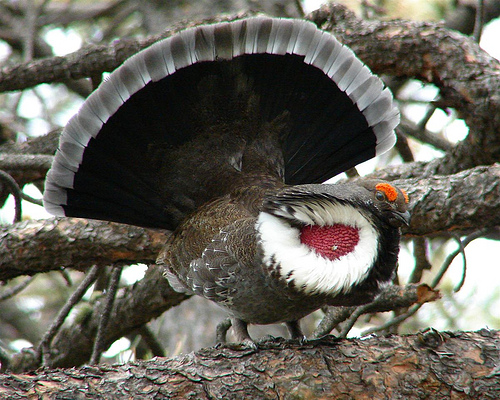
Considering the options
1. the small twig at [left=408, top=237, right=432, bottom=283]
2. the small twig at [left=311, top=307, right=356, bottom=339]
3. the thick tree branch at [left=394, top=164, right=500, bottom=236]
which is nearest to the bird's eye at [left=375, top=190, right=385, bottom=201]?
the thick tree branch at [left=394, top=164, right=500, bottom=236]

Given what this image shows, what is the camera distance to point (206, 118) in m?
3.68

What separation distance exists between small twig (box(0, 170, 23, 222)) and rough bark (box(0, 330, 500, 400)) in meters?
1.95

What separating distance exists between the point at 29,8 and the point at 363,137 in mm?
3682

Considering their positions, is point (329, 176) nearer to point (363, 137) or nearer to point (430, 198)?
point (363, 137)

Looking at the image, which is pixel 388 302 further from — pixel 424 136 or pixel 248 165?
pixel 424 136

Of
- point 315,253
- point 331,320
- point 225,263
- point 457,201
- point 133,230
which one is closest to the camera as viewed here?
point 315,253

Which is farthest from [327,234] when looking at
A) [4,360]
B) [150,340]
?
[4,360]

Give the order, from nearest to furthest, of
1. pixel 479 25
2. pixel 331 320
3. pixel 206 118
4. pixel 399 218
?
pixel 399 218
pixel 206 118
pixel 331 320
pixel 479 25

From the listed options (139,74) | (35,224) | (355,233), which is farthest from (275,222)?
(35,224)

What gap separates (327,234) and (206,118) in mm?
1115

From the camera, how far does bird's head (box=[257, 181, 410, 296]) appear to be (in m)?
2.99

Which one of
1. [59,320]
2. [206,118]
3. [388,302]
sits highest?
[206,118]

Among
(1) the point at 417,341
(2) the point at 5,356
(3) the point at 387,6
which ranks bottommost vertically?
(2) the point at 5,356

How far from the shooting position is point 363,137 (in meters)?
3.88
